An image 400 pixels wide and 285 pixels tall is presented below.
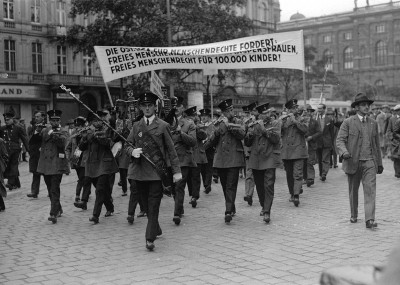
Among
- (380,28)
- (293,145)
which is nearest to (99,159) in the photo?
(293,145)

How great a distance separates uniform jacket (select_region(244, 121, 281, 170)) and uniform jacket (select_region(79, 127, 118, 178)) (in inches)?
90.6

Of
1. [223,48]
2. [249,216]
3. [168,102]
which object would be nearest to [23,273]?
[249,216]

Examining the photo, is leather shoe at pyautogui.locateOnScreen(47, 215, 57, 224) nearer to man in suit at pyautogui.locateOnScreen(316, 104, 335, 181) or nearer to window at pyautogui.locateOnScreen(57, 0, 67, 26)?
man in suit at pyautogui.locateOnScreen(316, 104, 335, 181)

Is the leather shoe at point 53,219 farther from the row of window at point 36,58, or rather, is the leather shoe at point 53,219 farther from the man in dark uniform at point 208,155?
the row of window at point 36,58

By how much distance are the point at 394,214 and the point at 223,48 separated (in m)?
5.13

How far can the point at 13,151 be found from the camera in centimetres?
1529

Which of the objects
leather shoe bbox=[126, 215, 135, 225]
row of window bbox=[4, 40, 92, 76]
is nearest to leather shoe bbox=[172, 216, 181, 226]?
leather shoe bbox=[126, 215, 135, 225]

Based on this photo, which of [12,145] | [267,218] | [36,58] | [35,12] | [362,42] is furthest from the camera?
[362,42]

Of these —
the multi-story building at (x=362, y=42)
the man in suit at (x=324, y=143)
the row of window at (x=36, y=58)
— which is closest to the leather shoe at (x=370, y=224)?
the man in suit at (x=324, y=143)

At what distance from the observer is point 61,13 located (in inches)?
1628

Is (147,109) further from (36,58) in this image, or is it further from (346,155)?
(36,58)

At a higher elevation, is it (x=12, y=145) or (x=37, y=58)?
(x=37, y=58)

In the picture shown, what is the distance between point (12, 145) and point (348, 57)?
8769 centimetres

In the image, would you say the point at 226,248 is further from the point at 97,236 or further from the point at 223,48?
the point at 223,48
